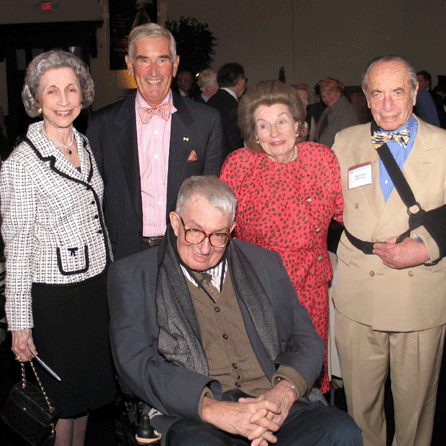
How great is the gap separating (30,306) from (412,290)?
5.17ft

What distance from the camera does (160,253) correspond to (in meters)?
1.94

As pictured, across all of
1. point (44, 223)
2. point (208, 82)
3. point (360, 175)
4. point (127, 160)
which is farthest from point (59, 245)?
point (208, 82)

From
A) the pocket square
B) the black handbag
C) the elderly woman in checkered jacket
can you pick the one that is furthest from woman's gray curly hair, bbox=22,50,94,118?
the black handbag

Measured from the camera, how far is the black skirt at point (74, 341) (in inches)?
84.0

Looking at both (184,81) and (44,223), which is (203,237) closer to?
(44,223)

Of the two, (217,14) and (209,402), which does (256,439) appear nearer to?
(209,402)

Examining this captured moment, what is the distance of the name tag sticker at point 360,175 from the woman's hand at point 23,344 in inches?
58.7

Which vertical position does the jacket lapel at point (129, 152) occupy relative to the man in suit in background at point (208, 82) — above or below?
below

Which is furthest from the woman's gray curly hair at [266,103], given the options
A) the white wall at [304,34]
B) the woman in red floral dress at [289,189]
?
the white wall at [304,34]

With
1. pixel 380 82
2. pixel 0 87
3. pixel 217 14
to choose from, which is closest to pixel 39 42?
pixel 0 87

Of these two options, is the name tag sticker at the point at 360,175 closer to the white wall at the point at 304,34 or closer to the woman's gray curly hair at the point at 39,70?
the woman's gray curly hair at the point at 39,70

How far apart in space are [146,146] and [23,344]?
1.07m

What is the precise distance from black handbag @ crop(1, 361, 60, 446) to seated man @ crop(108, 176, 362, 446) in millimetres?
462

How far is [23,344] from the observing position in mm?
2066
